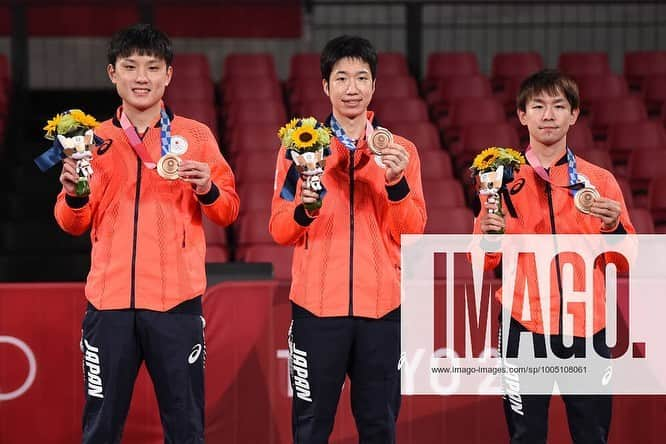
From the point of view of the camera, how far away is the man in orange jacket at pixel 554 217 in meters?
4.07

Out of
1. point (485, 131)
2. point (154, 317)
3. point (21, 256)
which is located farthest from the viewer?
point (485, 131)

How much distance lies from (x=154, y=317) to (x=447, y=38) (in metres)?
Answer: 9.13

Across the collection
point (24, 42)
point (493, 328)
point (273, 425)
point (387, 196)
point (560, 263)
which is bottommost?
point (273, 425)

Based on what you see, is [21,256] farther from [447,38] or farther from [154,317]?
[447,38]

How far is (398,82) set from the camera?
9.40 m

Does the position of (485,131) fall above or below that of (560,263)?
above

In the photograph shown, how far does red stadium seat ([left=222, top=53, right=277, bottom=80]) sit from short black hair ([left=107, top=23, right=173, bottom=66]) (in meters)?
5.66

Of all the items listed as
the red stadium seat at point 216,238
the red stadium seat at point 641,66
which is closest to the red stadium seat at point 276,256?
the red stadium seat at point 216,238

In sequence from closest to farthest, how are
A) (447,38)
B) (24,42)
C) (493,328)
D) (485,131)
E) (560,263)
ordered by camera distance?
(560,263) < (493,328) < (485,131) < (24,42) < (447,38)

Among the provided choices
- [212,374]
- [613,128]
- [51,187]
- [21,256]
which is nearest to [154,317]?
[212,374]

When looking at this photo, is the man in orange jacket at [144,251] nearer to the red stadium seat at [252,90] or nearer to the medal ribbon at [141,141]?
the medal ribbon at [141,141]

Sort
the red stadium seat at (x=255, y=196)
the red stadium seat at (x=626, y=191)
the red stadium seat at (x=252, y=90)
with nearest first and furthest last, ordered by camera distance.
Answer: the red stadium seat at (x=255, y=196) < the red stadium seat at (x=626, y=191) < the red stadium seat at (x=252, y=90)

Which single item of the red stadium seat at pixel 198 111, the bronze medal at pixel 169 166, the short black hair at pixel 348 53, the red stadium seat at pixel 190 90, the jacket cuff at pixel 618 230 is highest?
the red stadium seat at pixel 190 90

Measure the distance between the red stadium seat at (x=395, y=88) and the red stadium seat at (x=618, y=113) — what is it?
158 cm
